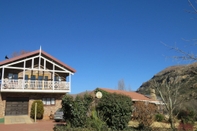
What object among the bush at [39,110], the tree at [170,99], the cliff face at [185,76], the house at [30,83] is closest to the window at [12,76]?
the house at [30,83]

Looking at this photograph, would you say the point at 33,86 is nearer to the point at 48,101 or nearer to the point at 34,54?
the point at 48,101

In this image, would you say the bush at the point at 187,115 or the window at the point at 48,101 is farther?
the window at the point at 48,101

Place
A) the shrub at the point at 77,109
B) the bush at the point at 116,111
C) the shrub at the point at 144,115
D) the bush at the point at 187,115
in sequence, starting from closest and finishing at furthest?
the bush at the point at 116,111
the shrub at the point at 77,109
the shrub at the point at 144,115
the bush at the point at 187,115

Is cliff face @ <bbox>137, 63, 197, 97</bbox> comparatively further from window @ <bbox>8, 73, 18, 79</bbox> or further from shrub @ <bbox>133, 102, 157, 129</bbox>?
window @ <bbox>8, 73, 18, 79</bbox>

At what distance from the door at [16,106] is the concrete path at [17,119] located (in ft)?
2.84

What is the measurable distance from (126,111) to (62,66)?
570 inches

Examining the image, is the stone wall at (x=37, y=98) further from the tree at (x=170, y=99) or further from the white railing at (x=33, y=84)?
the tree at (x=170, y=99)

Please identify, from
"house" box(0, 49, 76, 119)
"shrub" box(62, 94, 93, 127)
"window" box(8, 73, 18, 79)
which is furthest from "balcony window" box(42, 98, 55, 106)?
"shrub" box(62, 94, 93, 127)

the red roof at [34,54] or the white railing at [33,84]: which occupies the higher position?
the red roof at [34,54]

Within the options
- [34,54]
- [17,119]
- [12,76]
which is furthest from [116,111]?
[12,76]

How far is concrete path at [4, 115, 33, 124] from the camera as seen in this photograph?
19.7 meters

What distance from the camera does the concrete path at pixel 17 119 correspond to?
1966 centimetres

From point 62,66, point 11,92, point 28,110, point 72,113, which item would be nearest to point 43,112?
point 28,110

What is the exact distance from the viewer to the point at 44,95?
2394cm
